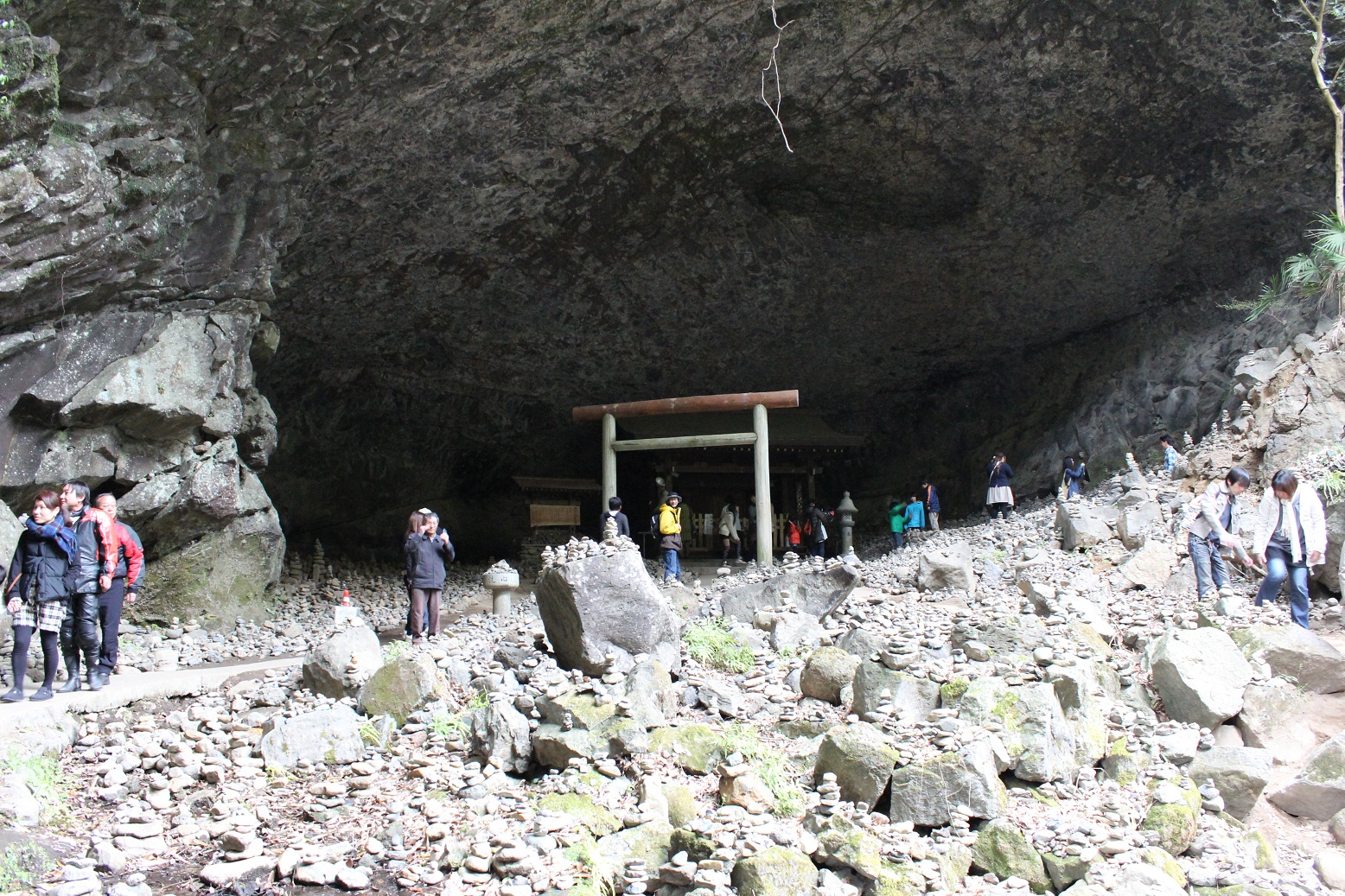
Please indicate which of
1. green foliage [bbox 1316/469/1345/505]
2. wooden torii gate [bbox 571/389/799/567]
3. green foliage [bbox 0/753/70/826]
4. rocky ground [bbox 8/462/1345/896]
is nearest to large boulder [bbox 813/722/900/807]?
rocky ground [bbox 8/462/1345/896]

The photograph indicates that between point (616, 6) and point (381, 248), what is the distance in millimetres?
5440

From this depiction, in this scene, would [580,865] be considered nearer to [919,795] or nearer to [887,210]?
[919,795]

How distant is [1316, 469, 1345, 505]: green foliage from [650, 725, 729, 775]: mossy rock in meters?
6.99

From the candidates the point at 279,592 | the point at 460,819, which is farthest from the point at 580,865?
the point at 279,592

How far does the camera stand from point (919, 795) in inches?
191

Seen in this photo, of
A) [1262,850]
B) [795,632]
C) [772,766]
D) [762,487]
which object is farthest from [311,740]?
[762,487]

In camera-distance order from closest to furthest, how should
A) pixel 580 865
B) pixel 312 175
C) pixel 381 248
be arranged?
1. pixel 580 865
2. pixel 312 175
3. pixel 381 248

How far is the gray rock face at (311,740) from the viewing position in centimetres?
554

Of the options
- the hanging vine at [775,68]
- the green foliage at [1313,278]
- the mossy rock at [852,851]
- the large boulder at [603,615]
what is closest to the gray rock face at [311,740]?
the large boulder at [603,615]

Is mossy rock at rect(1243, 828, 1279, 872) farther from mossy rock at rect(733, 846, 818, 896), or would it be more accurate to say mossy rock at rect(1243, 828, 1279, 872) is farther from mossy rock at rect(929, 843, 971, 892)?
mossy rock at rect(733, 846, 818, 896)

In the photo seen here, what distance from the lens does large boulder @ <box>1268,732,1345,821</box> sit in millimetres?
5363

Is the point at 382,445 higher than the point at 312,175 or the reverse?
the reverse

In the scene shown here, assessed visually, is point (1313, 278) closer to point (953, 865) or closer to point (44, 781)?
point (953, 865)

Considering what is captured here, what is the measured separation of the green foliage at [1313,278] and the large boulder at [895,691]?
979 cm
